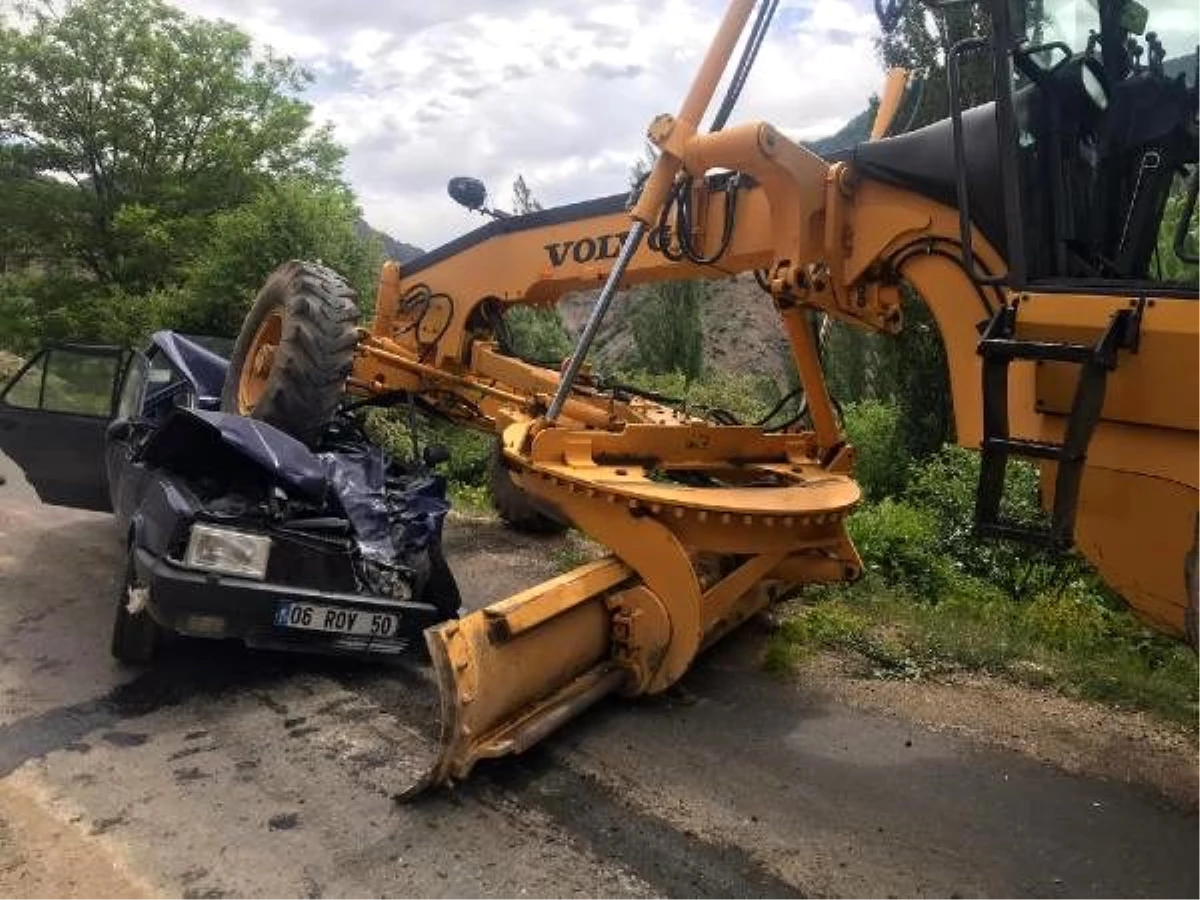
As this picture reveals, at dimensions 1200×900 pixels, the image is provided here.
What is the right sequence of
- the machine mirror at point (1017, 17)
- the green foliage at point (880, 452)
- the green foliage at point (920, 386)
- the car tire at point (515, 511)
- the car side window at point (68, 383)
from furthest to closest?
the green foliage at point (880, 452) < the green foliage at point (920, 386) < the car tire at point (515, 511) < the car side window at point (68, 383) < the machine mirror at point (1017, 17)

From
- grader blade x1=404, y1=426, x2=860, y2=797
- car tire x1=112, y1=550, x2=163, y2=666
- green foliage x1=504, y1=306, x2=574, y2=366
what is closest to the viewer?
grader blade x1=404, y1=426, x2=860, y2=797

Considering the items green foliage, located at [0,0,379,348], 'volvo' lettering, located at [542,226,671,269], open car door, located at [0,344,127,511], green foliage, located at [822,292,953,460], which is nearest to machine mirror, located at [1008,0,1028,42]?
'volvo' lettering, located at [542,226,671,269]

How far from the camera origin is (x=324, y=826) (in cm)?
366

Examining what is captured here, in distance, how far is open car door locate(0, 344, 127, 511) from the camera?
721 cm

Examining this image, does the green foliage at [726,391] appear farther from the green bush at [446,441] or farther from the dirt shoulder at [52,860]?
the dirt shoulder at [52,860]

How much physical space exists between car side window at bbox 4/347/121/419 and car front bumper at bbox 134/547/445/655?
2.99 m

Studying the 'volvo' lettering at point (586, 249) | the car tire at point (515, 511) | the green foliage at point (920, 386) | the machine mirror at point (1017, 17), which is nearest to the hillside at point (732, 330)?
the green foliage at point (920, 386)

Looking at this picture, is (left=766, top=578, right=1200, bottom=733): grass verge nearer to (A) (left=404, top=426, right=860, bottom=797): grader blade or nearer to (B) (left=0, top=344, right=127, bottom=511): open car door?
(A) (left=404, top=426, right=860, bottom=797): grader blade

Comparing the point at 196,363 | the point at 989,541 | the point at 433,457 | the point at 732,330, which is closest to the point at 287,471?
the point at 433,457

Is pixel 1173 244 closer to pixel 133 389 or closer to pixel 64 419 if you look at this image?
pixel 133 389

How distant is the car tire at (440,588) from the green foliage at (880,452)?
7399 mm

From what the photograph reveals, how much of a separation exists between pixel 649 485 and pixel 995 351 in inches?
69.4

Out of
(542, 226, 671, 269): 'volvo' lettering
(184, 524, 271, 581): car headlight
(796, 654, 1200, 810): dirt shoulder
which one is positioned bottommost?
(796, 654, 1200, 810): dirt shoulder

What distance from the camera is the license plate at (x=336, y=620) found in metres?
4.61
